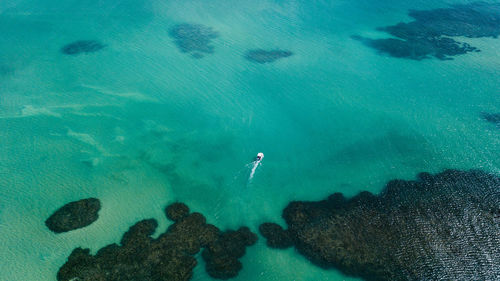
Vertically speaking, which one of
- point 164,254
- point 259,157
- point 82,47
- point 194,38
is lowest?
point 164,254

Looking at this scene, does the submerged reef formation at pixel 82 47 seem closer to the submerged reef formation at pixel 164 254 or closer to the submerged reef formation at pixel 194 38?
the submerged reef formation at pixel 194 38

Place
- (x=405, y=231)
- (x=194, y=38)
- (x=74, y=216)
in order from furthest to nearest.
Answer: (x=194, y=38)
(x=74, y=216)
(x=405, y=231)

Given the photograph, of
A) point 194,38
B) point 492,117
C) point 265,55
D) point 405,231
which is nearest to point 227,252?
point 405,231

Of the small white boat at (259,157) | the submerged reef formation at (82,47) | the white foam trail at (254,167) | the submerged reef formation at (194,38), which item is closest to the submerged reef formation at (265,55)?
the submerged reef formation at (194,38)

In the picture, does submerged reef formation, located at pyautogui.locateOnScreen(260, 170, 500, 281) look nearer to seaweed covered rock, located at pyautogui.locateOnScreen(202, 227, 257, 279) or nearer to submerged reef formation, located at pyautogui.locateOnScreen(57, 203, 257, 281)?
seaweed covered rock, located at pyautogui.locateOnScreen(202, 227, 257, 279)

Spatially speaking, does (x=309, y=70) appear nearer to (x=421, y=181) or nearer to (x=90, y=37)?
(x=421, y=181)

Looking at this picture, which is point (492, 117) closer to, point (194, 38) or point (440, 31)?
point (440, 31)
